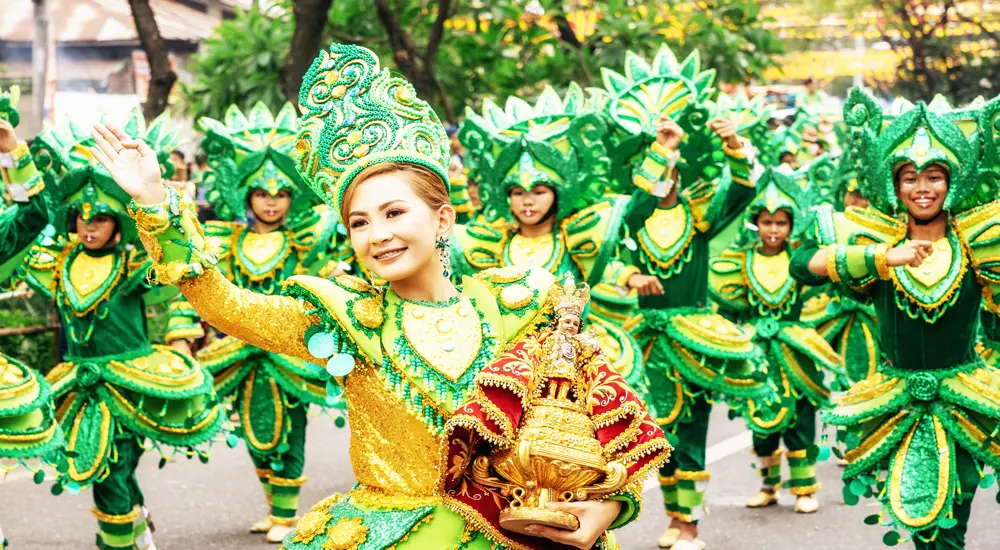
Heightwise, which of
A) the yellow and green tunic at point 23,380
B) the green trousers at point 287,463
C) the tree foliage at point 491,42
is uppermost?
the tree foliage at point 491,42

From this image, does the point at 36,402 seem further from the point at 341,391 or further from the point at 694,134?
the point at 694,134

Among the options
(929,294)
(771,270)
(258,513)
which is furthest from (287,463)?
(929,294)

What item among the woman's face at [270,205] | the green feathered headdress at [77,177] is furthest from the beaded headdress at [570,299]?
the woman's face at [270,205]

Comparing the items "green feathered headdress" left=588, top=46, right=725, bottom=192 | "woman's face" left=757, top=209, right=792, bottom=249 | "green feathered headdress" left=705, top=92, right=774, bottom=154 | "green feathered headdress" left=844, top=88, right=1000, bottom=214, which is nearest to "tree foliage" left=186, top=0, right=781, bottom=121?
"green feathered headdress" left=705, top=92, right=774, bottom=154

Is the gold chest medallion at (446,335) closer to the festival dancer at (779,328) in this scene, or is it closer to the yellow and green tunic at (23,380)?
the yellow and green tunic at (23,380)

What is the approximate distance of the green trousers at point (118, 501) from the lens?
267 inches

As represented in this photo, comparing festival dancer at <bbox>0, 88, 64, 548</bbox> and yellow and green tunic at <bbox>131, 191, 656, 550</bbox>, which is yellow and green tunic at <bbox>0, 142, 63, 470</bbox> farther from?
yellow and green tunic at <bbox>131, 191, 656, 550</bbox>

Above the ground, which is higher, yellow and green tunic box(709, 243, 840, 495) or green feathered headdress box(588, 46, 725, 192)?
green feathered headdress box(588, 46, 725, 192)

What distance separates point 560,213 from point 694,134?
0.99m

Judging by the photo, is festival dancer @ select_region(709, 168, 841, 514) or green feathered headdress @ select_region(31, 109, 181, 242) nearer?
green feathered headdress @ select_region(31, 109, 181, 242)

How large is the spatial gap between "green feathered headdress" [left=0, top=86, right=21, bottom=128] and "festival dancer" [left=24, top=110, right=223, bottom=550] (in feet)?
2.46

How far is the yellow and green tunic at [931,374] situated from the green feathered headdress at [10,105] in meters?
3.21

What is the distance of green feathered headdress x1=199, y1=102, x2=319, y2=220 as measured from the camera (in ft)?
25.8

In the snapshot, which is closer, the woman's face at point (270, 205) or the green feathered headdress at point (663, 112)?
the green feathered headdress at point (663, 112)
